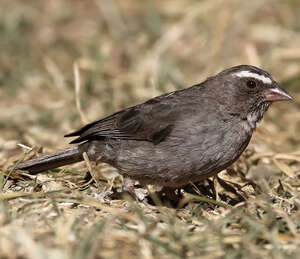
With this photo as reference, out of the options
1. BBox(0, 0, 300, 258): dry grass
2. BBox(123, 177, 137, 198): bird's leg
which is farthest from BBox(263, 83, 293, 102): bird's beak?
BBox(123, 177, 137, 198): bird's leg

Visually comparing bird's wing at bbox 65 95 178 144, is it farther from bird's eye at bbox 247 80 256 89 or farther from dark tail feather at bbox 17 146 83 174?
bird's eye at bbox 247 80 256 89

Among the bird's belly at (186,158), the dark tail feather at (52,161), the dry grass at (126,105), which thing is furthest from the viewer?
the dark tail feather at (52,161)

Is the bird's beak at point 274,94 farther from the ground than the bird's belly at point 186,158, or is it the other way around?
the bird's beak at point 274,94

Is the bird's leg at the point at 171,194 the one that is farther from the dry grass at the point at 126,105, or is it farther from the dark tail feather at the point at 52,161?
the dark tail feather at the point at 52,161

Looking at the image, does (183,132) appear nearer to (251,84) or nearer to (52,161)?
(251,84)

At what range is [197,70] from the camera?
10516mm

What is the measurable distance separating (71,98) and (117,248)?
17.0ft

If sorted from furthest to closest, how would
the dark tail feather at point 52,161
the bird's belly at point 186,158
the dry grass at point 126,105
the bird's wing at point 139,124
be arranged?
the dark tail feather at point 52,161
the bird's wing at point 139,124
the bird's belly at point 186,158
the dry grass at point 126,105

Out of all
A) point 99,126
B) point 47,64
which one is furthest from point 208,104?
point 47,64

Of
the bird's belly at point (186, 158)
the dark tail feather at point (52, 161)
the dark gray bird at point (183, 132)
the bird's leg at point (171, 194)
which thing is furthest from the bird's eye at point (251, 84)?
the dark tail feather at point (52, 161)

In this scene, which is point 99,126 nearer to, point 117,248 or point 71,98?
point 117,248

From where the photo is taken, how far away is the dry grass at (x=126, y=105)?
14.0 ft

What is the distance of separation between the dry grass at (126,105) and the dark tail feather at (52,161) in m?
0.09

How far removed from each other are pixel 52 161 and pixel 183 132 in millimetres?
1293
